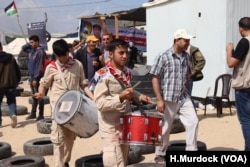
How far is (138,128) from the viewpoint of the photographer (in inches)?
159

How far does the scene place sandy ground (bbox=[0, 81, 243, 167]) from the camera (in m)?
6.96

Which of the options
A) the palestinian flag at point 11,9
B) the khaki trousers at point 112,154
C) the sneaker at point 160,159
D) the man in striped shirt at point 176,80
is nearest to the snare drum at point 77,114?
the khaki trousers at point 112,154

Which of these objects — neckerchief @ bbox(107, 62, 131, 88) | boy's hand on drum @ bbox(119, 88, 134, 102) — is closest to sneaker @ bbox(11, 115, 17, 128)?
neckerchief @ bbox(107, 62, 131, 88)

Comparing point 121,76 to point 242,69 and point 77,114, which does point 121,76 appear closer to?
point 77,114

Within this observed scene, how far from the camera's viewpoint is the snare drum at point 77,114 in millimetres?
4891

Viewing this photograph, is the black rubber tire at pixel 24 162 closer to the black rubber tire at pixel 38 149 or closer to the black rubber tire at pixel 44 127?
the black rubber tire at pixel 38 149

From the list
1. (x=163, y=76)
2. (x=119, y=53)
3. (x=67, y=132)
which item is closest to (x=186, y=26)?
(x=163, y=76)

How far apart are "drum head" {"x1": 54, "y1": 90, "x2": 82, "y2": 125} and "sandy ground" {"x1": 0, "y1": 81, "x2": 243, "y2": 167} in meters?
1.35

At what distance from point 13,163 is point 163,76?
2.38 meters

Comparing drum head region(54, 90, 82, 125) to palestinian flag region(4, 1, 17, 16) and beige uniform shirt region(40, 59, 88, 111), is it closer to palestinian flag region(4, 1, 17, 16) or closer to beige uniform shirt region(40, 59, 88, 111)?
beige uniform shirt region(40, 59, 88, 111)

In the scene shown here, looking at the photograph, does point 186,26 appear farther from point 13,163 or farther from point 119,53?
point 119,53

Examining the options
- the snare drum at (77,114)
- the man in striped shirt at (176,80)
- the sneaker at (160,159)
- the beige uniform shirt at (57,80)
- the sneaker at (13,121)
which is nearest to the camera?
the snare drum at (77,114)

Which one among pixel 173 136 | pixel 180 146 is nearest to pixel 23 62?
pixel 173 136

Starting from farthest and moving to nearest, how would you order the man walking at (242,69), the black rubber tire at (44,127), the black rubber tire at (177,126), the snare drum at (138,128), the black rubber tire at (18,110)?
the black rubber tire at (18,110) → the black rubber tire at (44,127) → the black rubber tire at (177,126) → the man walking at (242,69) → the snare drum at (138,128)
